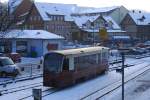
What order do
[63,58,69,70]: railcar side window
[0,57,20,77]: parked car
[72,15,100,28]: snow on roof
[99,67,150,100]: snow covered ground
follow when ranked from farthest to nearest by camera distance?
[72,15,100,28]: snow on roof < [0,57,20,77]: parked car < [63,58,69,70]: railcar side window < [99,67,150,100]: snow covered ground

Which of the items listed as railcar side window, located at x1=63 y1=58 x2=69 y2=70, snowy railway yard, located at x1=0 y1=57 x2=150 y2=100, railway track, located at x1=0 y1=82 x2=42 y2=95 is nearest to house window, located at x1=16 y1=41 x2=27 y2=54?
snowy railway yard, located at x1=0 y1=57 x2=150 y2=100

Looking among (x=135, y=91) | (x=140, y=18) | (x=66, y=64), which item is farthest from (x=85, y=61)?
(x=140, y=18)

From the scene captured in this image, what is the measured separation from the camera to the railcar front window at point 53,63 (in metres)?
27.7

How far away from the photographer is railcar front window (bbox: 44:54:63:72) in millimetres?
27672

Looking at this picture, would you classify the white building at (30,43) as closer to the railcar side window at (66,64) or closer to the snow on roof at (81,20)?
the railcar side window at (66,64)

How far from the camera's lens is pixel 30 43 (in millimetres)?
59688

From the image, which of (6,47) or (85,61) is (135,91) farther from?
(6,47)

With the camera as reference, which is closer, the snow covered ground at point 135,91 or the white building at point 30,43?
the snow covered ground at point 135,91

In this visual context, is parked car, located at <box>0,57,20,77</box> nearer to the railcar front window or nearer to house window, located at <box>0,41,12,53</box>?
the railcar front window

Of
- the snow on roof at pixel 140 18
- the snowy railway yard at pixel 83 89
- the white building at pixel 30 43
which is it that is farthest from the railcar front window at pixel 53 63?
the snow on roof at pixel 140 18

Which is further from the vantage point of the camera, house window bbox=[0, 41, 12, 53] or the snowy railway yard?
house window bbox=[0, 41, 12, 53]

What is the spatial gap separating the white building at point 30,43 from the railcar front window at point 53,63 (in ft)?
99.1

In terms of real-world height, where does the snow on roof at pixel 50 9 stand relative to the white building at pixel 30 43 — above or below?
above

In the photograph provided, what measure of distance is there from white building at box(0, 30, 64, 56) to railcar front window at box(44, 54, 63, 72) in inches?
1189
